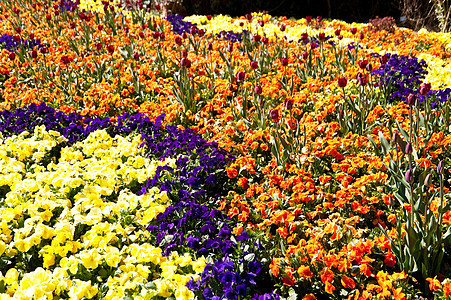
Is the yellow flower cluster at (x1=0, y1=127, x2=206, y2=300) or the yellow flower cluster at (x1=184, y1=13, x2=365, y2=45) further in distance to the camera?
the yellow flower cluster at (x1=184, y1=13, x2=365, y2=45)

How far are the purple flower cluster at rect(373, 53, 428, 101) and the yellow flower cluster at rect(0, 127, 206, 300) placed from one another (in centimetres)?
242

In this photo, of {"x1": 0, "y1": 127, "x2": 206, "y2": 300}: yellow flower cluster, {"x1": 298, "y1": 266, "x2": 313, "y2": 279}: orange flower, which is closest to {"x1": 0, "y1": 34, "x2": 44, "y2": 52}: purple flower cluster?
{"x1": 0, "y1": 127, "x2": 206, "y2": 300}: yellow flower cluster

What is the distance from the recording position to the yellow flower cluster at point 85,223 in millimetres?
2189

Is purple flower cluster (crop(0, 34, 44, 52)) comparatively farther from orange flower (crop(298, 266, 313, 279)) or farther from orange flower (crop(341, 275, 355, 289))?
orange flower (crop(341, 275, 355, 289))

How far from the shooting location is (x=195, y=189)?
3.00 m

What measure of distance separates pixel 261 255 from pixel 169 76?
3.29 metres

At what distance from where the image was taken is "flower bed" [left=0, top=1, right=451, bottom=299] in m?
2.26

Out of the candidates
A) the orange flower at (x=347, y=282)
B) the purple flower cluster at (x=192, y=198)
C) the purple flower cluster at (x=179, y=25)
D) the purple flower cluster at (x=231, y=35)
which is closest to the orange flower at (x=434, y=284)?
the orange flower at (x=347, y=282)

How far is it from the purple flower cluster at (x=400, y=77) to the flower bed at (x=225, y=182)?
0.09ft

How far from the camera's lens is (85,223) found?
Result: 2.63m

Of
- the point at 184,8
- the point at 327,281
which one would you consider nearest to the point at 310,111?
the point at 327,281

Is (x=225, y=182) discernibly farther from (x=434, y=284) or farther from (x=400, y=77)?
(x=400, y=77)

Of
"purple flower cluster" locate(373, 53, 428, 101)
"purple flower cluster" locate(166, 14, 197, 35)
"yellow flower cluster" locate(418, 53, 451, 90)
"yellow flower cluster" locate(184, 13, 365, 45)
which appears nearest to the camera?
"purple flower cluster" locate(373, 53, 428, 101)

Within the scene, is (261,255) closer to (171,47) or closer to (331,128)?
(331,128)
